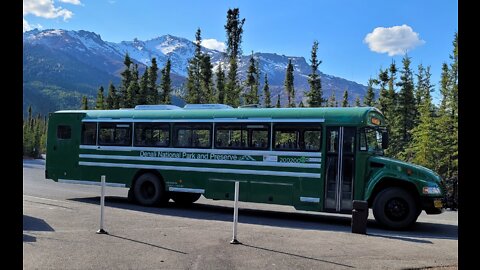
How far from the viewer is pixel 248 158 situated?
533 inches

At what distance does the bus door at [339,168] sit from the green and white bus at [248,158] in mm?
26

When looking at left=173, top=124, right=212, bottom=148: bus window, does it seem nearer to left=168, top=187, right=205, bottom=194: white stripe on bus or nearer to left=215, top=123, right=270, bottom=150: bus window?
left=215, top=123, right=270, bottom=150: bus window

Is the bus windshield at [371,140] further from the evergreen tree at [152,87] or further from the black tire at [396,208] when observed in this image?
the evergreen tree at [152,87]

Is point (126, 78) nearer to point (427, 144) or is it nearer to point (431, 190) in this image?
point (427, 144)

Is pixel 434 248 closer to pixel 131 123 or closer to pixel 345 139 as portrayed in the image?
pixel 345 139

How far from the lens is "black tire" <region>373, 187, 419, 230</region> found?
454 inches

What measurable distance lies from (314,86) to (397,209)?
31.6 m

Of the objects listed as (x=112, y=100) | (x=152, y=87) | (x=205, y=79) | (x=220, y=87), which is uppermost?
(x=205, y=79)

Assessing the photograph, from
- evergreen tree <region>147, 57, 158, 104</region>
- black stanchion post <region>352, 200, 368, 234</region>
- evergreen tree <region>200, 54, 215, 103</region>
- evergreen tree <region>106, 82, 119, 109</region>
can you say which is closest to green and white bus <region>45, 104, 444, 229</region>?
black stanchion post <region>352, 200, 368, 234</region>

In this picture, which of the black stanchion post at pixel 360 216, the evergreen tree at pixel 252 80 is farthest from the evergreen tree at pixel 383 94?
the black stanchion post at pixel 360 216

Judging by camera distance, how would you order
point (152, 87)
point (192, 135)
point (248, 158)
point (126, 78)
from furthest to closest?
point (126, 78), point (152, 87), point (192, 135), point (248, 158)

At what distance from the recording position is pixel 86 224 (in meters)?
10.8

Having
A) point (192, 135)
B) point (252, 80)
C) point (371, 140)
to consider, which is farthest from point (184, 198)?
point (252, 80)
